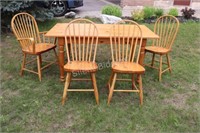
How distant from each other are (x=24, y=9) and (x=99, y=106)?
139 inches

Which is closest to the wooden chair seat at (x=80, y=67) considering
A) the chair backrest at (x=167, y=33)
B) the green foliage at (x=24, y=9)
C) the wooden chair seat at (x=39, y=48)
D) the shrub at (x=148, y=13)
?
the wooden chair seat at (x=39, y=48)

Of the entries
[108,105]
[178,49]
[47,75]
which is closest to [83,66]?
[108,105]

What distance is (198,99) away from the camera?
2.76 meters

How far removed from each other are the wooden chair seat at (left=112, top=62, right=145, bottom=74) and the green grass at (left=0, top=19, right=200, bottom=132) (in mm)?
419

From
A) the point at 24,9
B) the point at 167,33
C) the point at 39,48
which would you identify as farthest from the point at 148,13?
the point at 39,48

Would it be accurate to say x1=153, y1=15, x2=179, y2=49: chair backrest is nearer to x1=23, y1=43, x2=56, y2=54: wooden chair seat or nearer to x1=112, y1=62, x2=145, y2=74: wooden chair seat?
x1=112, y1=62, x2=145, y2=74: wooden chair seat

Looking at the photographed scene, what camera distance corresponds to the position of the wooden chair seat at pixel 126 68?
2441 mm

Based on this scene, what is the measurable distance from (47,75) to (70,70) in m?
0.94

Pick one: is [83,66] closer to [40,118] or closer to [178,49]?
[40,118]

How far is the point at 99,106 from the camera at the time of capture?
251 centimetres

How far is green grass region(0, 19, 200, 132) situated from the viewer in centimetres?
221

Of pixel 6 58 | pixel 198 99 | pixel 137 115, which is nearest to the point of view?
pixel 137 115

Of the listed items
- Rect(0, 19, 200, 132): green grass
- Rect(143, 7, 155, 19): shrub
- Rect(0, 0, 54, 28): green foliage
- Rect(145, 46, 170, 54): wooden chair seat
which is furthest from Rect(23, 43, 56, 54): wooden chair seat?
Rect(143, 7, 155, 19): shrub

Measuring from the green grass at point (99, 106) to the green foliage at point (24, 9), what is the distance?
174 centimetres
